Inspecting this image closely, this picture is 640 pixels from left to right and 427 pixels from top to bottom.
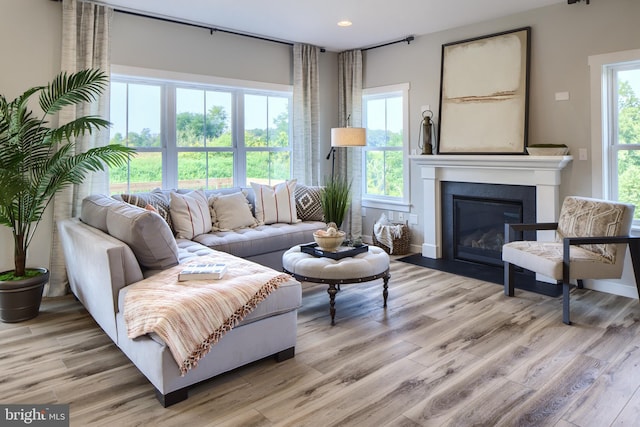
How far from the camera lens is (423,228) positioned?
5.52 meters

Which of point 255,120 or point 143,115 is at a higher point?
point 255,120

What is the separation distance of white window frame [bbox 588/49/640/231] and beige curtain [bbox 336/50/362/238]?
2.79 metres

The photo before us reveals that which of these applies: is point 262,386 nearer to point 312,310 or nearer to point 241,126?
point 312,310

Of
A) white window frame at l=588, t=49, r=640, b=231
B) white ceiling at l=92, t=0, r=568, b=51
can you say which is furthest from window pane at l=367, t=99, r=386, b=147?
white window frame at l=588, t=49, r=640, b=231

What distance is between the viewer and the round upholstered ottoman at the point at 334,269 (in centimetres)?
326

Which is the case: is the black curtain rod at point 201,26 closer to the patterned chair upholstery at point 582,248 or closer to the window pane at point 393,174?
the window pane at point 393,174

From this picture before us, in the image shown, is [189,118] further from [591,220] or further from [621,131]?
[621,131]

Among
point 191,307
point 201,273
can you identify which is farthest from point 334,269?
point 191,307

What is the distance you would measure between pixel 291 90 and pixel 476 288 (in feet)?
10.8

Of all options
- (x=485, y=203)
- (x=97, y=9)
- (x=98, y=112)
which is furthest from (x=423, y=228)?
(x=97, y=9)

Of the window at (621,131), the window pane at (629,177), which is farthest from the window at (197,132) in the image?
the window pane at (629,177)

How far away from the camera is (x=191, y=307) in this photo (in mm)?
2291

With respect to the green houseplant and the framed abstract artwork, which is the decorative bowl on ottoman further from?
the framed abstract artwork

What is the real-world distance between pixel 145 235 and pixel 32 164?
1659mm
